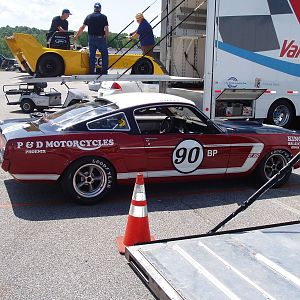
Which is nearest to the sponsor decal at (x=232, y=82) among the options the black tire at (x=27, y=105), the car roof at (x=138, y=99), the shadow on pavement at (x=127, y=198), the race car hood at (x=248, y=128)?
the race car hood at (x=248, y=128)

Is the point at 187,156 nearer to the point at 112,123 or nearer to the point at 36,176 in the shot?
the point at 112,123

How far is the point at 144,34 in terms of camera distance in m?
10.9

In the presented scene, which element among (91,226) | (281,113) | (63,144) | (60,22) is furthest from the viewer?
(60,22)

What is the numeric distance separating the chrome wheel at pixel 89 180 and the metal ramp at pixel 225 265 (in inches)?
85.7

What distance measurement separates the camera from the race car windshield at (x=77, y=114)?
533 cm

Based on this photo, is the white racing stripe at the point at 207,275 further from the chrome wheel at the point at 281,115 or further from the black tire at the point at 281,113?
the chrome wheel at the point at 281,115

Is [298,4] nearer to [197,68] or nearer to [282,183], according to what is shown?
[197,68]

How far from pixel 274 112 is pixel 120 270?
7.96m

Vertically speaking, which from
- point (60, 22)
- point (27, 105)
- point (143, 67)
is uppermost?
point (60, 22)

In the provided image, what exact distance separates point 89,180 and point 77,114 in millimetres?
923

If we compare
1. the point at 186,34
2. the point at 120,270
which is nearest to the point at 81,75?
the point at 186,34

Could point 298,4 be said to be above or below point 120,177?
above

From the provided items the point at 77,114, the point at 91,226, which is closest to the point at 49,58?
the point at 77,114

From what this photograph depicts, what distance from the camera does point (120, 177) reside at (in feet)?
17.4
